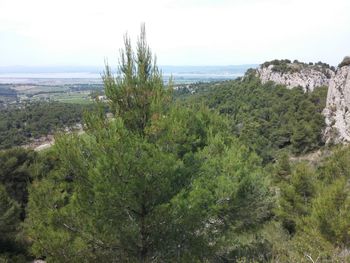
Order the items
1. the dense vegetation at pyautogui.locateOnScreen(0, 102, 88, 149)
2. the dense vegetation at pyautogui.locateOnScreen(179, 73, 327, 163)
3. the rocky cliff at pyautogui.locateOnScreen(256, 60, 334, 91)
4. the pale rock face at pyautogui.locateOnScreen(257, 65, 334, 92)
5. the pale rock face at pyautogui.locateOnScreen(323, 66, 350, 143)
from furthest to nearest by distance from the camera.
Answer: the dense vegetation at pyautogui.locateOnScreen(0, 102, 88, 149) → the rocky cliff at pyautogui.locateOnScreen(256, 60, 334, 91) → the pale rock face at pyautogui.locateOnScreen(257, 65, 334, 92) → the dense vegetation at pyautogui.locateOnScreen(179, 73, 327, 163) → the pale rock face at pyautogui.locateOnScreen(323, 66, 350, 143)

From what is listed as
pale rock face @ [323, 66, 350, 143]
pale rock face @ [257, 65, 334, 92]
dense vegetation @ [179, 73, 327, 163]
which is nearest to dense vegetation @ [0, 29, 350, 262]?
dense vegetation @ [179, 73, 327, 163]

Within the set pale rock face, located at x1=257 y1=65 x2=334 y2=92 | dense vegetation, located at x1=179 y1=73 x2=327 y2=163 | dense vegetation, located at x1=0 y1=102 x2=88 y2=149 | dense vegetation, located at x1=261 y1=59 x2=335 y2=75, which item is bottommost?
dense vegetation, located at x1=0 y1=102 x2=88 y2=149

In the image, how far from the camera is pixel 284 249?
26.7ft

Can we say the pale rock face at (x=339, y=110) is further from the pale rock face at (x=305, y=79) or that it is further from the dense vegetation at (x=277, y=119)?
the pale rock face at (x=305, y=79)

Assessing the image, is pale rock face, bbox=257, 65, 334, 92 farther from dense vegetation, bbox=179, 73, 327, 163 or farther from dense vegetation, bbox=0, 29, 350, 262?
dense vegetation, bbox=0, 29, 350, 262

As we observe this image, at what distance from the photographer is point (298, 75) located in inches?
2108

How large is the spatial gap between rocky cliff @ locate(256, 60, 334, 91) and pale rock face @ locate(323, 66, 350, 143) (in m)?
13.2

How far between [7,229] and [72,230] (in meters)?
6.94

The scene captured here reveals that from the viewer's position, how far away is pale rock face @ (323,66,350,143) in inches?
1405

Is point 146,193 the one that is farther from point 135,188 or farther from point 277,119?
point 277,119

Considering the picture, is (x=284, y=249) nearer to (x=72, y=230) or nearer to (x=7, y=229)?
(x=72, y=230)

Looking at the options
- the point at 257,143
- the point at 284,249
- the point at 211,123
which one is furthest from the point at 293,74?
the point at 284,249

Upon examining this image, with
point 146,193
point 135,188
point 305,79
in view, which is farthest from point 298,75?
point 135,188

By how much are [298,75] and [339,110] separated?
57.1ft
